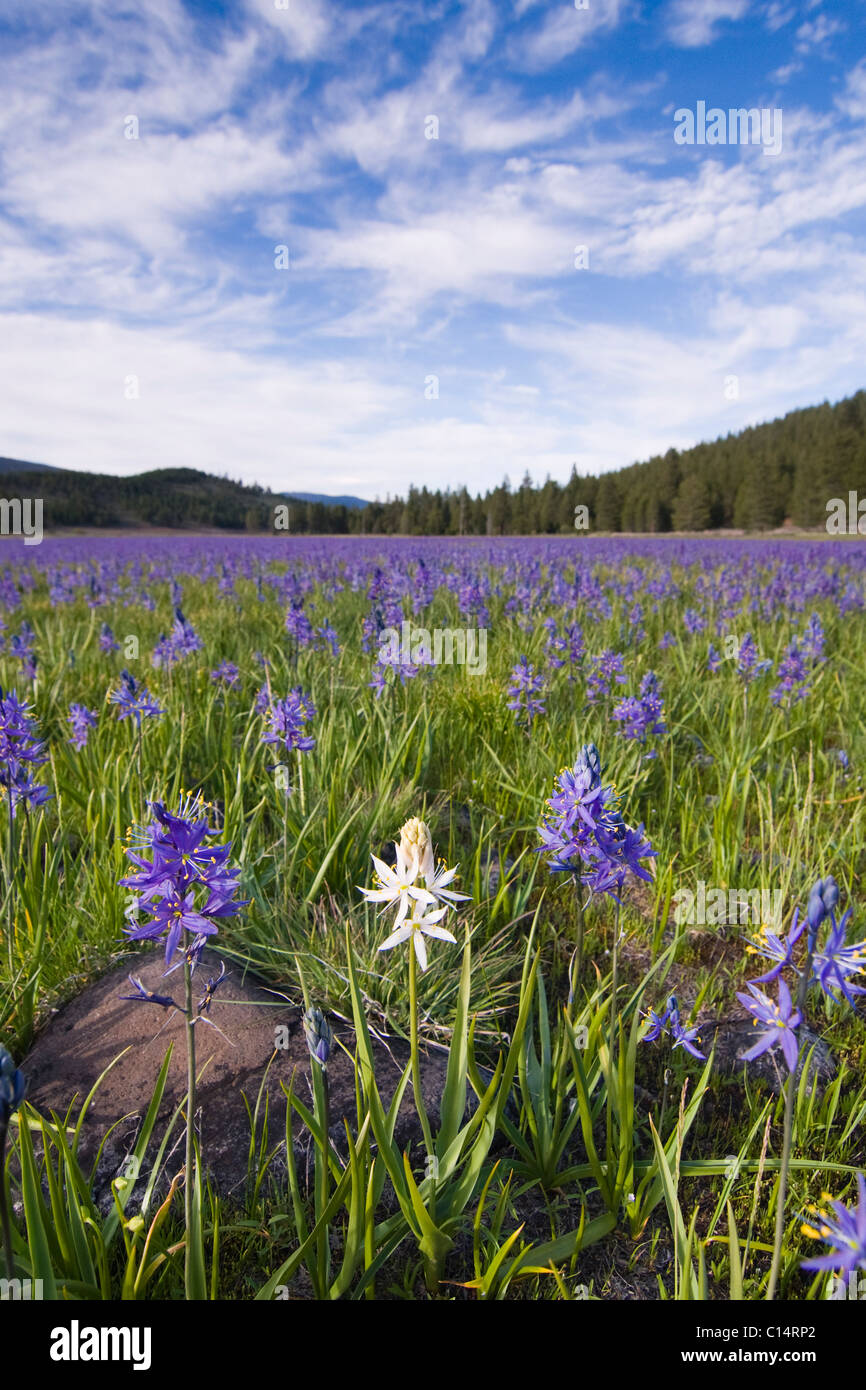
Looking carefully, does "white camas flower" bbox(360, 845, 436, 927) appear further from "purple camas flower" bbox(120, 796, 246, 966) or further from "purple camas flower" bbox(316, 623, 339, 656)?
"purple camas flower" bbox(316, 623, 339, 656)

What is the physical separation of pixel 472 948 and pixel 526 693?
5.85ft

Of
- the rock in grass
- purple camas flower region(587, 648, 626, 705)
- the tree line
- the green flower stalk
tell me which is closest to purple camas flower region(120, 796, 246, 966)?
the green flower stalk

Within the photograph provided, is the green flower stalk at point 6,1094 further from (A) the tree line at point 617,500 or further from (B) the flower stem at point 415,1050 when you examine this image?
(A) the tree line at point 617,500

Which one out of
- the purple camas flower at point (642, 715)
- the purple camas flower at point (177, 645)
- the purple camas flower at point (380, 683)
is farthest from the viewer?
the purple camas flower at point (177, 645)

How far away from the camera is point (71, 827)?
3.14 metres

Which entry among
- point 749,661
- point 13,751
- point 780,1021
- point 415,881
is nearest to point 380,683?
point 13,751

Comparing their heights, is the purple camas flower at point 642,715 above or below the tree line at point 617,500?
below

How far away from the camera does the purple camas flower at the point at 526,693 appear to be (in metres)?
3.85

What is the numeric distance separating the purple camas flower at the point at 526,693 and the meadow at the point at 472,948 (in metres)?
0.04

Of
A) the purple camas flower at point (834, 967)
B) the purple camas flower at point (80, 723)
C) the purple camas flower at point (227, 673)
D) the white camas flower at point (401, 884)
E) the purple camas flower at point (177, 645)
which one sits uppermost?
the purple camas flower at point (177, 645)

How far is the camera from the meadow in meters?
1.39

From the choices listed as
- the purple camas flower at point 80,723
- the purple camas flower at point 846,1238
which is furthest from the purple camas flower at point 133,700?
the purple camas flower at point 846,1238
